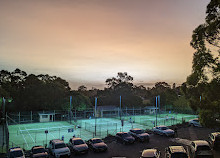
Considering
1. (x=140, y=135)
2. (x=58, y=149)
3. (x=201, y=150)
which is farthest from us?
(x=140, y=135)

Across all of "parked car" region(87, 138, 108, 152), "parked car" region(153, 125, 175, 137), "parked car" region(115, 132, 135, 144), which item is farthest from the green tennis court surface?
"parked car" region(153, 125, 175, 137)

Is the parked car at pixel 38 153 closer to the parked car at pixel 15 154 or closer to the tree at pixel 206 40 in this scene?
the parked car at pixel 15 154

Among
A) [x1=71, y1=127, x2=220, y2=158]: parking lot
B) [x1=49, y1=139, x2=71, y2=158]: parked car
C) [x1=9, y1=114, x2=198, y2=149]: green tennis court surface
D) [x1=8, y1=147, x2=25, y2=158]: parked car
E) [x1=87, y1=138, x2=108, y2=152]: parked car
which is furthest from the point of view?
[x1=9, y1=114, x2=198, y2=149]: green tennis court surface

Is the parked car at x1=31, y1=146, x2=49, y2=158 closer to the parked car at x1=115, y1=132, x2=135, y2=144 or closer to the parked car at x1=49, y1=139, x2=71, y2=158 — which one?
the parked car at x1=49, y1=139, x2=71, y2=158

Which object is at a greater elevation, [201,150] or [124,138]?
[201,150]

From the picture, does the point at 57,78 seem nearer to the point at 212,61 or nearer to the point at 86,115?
the point at 86,115

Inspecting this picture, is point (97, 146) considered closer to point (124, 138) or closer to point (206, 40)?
point (124, 138)

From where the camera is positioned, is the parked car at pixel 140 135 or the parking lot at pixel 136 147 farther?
the parked car at pixel 140 135

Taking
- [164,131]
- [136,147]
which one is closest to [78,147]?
[136,147]

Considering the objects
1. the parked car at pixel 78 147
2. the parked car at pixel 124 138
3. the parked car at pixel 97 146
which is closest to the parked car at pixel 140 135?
the parked car at pixel 124 138

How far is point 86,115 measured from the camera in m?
58.1

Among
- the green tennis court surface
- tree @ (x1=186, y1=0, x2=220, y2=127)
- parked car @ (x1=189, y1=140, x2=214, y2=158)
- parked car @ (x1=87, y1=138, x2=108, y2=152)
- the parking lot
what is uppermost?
tree @ (x1=186, y1=0, x2=220, y2=127)

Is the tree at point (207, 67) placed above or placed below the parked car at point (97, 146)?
above

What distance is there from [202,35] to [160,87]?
14958 centimetres
